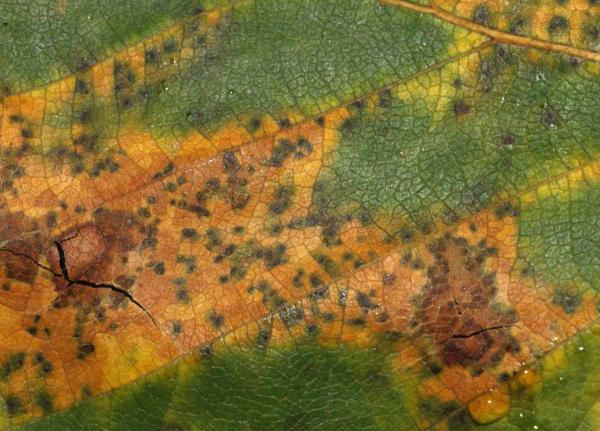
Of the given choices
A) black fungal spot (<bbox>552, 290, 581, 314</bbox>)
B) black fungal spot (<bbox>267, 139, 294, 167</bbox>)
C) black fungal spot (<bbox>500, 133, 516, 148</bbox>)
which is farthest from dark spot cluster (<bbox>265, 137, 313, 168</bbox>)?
black fungal spot (<bbox>552, 290, 581, 314</bbox>)

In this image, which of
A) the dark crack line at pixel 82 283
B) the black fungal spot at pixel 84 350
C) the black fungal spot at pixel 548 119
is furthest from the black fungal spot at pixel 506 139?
the black fungal spot at pixel 84 350

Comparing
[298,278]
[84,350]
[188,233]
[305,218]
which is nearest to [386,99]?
[305,218]

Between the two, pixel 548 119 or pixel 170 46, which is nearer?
pixel 548 119

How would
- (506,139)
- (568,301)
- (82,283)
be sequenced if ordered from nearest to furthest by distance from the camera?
(568,301) → (506,139) → (82,283)

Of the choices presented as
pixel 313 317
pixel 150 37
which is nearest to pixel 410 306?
pixel 313 317

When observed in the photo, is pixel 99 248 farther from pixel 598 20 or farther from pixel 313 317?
pixel 598 20

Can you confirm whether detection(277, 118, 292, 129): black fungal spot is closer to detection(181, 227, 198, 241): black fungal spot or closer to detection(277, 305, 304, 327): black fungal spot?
detection(181, 227, 198, 241): black fungal spot

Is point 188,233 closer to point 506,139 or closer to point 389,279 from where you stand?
point 389,279

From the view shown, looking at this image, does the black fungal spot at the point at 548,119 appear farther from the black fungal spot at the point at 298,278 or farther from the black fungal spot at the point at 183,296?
the black fungal spot at the point at 183,296
